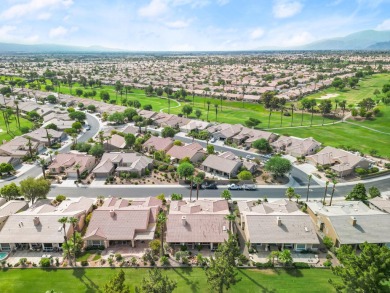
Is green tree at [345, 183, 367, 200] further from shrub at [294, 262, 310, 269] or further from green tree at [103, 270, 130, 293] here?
green tree at [103, 270, 130, 293]

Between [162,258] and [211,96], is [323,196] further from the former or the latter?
[211,96]

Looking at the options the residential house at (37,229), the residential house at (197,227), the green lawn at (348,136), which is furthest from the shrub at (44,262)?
the green lawn at (348,136)

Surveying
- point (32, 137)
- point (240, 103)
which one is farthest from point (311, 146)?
point (32, 137)

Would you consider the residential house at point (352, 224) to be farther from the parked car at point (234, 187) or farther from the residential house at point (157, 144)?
the residential house at point (157, 144)

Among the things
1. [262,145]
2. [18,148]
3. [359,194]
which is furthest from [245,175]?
[18,148]

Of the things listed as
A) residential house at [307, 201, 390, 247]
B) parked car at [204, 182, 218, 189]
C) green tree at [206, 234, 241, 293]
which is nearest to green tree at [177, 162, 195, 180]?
parked car at [204, 182, 218, 189]
